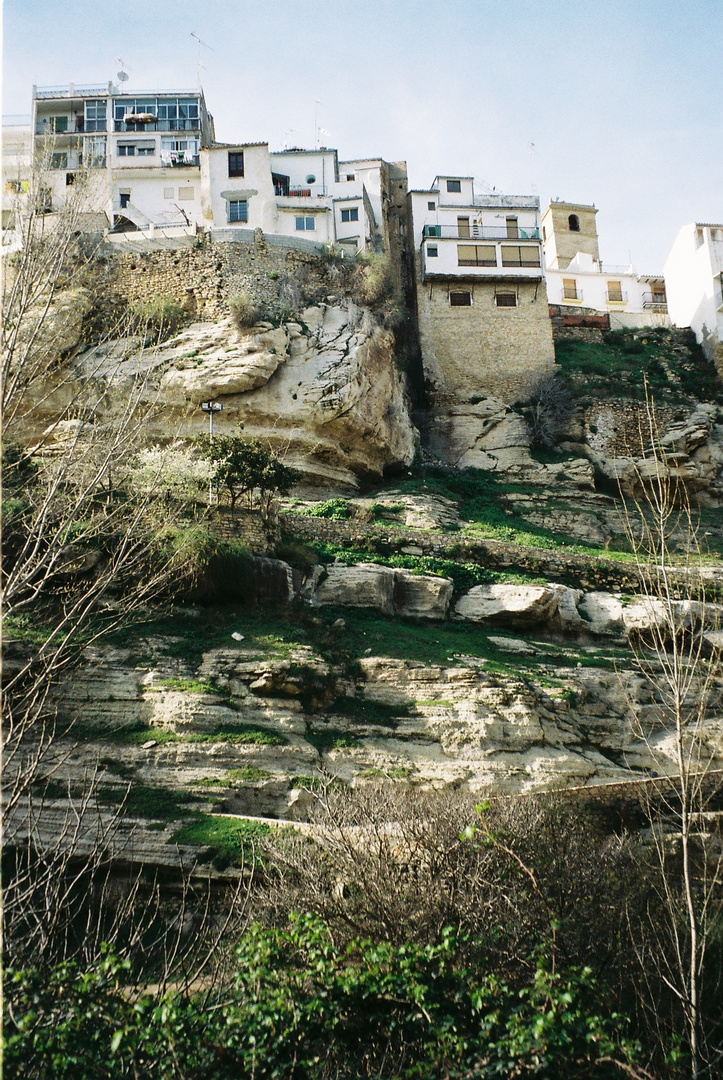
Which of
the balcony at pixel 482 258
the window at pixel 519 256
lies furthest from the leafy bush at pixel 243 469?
the window at pixel 519 256

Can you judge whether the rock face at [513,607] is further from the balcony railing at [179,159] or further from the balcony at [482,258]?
the balcony railing at [179,159]

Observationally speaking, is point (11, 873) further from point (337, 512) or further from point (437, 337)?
point (437, 337)

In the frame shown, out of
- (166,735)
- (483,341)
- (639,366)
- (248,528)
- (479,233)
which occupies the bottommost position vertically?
(166,735)

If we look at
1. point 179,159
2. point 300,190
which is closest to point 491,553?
point 300,190

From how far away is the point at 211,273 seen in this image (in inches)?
1299

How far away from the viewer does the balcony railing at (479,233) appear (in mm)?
40756

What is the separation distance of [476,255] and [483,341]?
414 centimetres

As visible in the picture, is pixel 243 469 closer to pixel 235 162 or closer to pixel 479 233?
pixel 235 162

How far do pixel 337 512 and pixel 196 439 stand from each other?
4.85 metres

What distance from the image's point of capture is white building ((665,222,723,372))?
Answer: 4216 centimetres

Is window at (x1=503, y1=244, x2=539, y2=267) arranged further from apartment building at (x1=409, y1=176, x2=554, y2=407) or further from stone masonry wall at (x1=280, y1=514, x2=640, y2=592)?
stone masonry wall at (x1=280, y1=514, x2=640, y2=592)

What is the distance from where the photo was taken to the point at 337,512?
87.3 feet

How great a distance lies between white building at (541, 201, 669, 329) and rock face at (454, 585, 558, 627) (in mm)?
28322

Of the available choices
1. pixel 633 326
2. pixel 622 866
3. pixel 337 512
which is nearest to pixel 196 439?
pixel 337 512
